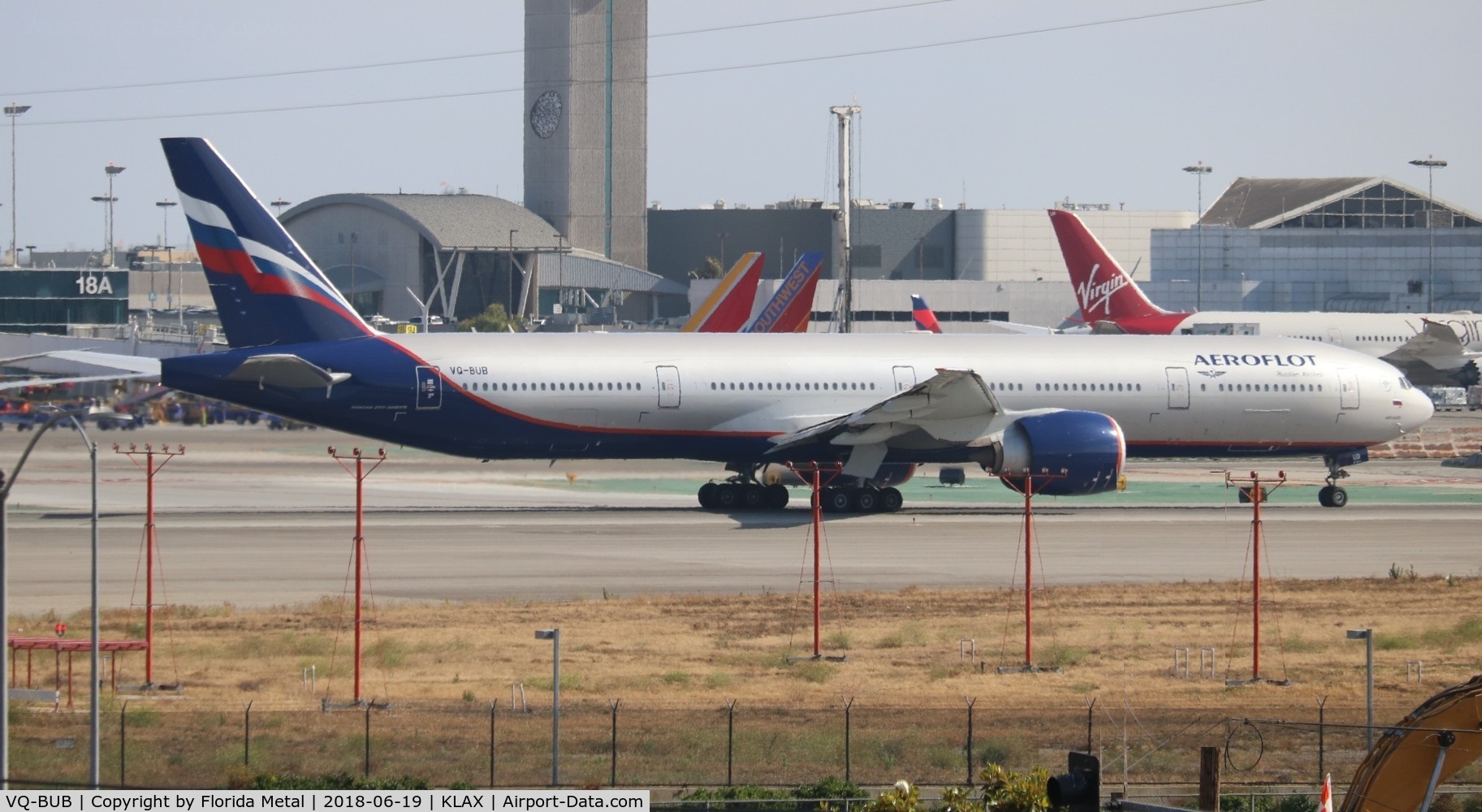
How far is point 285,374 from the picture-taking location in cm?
3834

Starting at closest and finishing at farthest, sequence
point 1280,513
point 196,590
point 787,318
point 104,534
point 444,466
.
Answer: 1. point 196,590
2. point 104,534
3. point 1280,513
4. point 444,466
5. point 787,318

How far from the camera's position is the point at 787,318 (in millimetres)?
67500

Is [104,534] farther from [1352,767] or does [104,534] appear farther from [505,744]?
[1352,767]

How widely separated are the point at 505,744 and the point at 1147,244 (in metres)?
140

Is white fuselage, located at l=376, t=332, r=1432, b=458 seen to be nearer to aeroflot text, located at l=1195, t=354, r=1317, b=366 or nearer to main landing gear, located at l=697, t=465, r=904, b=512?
aeroflot text, located at l=1195, t=354, r=1317, b=366

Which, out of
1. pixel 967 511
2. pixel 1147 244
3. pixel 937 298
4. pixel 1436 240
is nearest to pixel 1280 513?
pixel 967 511

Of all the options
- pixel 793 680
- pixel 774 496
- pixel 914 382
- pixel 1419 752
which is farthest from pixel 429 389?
pixel 1419 752

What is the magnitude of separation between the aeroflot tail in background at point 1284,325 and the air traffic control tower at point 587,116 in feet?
220

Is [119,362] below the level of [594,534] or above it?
above

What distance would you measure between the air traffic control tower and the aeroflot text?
352ft

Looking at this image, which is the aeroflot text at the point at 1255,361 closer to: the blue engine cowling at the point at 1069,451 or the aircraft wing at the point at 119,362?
the blue engine cowling at the point at 1069,451

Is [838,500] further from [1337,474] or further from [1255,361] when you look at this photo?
[1337,474]

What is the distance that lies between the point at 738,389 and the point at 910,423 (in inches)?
165

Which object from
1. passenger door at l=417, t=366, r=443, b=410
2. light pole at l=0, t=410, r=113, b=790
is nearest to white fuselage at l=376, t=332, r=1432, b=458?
passenger door at l=417, t=366, r=443, b=410
